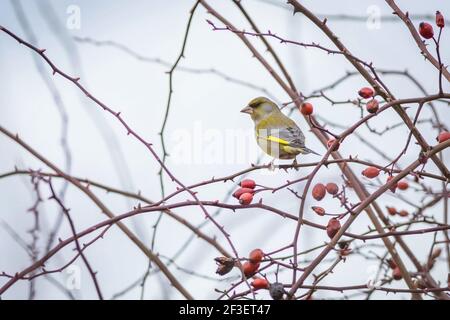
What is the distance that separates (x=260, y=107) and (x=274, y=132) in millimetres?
376

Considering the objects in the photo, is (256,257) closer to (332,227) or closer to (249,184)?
(332,227)

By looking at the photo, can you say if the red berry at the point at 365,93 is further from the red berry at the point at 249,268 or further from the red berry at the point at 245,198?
the red berry at the point at 249,268

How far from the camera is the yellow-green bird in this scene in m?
3.09

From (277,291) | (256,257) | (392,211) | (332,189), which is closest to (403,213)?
(392,211)

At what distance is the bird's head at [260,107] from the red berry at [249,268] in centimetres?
210

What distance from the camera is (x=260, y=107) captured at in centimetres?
370

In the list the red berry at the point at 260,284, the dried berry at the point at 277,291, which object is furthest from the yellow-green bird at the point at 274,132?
the dried berry at the point at 277,291

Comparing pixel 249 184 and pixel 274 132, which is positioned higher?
pixel 274 132

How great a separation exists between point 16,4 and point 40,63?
208mm

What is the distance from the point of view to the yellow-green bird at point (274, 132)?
122 inches
